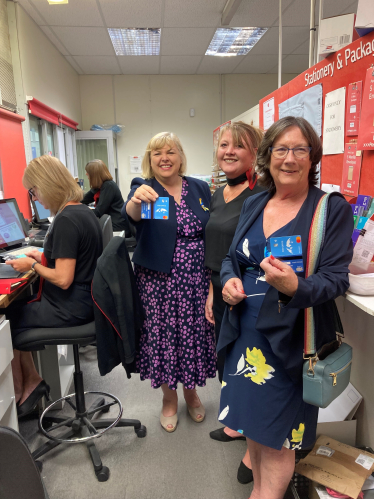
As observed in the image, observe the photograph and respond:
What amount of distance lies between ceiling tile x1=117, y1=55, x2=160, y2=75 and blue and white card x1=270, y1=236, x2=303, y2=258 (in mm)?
5231

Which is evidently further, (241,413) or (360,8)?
(360,8)

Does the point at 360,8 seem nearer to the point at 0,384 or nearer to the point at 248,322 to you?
the point at 248,322

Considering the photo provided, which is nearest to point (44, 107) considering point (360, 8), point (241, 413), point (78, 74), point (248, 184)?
point (78, 74)

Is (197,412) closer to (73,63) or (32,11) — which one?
(32,11)

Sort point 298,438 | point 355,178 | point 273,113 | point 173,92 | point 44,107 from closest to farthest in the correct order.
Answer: point 298,438 < point 355,178 < point 273,113 < point 44,107 < point 173,92

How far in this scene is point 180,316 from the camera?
1752 millimetres

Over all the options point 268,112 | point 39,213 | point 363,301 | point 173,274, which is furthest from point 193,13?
point 363,301

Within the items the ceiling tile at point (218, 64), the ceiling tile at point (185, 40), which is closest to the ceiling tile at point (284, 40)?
the ceiling tile at point (218, 64)

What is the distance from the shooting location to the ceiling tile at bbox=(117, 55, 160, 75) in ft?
17.4

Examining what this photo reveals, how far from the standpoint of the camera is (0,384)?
1407mm

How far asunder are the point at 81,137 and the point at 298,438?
577cm

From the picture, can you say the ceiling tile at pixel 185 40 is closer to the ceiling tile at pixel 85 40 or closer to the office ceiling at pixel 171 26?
the office ceiling at pixel 171 26

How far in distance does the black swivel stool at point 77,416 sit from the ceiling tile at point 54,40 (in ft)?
13.1

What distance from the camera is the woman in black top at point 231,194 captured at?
1532 millimetres
